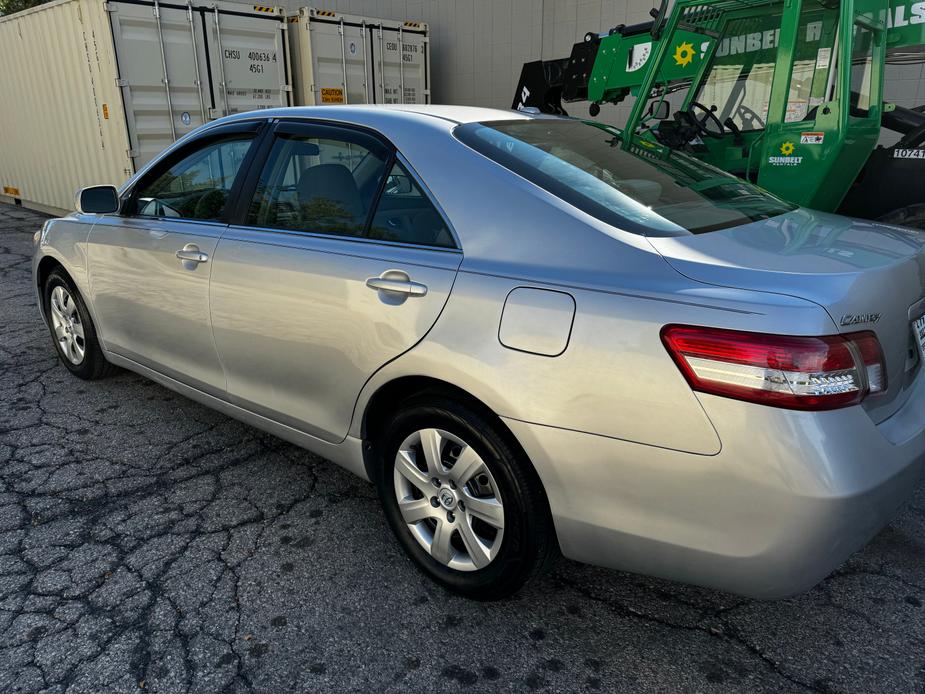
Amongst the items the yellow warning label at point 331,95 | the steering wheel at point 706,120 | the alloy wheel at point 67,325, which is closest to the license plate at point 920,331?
the steering wheel at point 706,120

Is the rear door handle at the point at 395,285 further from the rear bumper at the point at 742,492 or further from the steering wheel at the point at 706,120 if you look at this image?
the steering wheel at the point at 706,120

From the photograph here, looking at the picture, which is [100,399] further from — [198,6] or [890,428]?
[198,6]

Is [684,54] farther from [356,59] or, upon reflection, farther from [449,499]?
[356,59]

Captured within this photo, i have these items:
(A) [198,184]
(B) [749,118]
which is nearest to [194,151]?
(A) [198,184]

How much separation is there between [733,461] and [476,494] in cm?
88

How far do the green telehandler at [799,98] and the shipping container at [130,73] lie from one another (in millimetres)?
6151

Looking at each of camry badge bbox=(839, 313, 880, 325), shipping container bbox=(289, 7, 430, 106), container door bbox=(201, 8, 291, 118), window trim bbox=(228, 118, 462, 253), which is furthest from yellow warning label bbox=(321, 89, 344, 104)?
camry badge bbox=(839, 313, 880, 325)

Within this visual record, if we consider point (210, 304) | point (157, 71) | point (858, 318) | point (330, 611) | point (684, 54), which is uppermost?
point (157, 71)

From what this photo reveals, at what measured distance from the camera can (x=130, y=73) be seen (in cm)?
886

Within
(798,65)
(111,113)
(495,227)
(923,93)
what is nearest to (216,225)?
(495,227)

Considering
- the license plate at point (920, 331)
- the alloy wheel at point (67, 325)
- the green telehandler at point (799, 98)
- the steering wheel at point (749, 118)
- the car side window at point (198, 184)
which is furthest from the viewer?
the steering wheel at point (749, 118)

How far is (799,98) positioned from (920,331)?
3.23 meters

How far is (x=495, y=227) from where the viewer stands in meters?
2.23

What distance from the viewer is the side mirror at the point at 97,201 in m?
3.70
